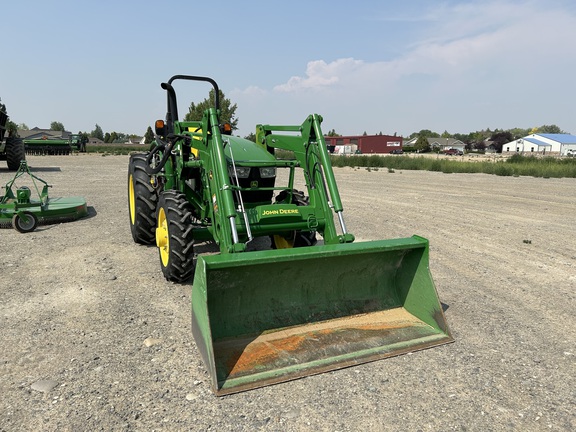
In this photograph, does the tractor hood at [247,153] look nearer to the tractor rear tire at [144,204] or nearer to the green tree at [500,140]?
the tractor rear tire at [144,204]

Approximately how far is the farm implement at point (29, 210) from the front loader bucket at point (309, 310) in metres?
4.90

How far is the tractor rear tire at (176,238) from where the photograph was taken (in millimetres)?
4301

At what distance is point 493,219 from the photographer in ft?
30.8

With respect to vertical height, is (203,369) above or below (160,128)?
below

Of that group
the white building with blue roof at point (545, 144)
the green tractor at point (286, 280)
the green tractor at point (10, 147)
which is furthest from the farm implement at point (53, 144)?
the white building with blue roof at point (545, 144)

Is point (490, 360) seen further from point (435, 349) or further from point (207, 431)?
point (207, 431)

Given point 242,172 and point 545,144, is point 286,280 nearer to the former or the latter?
point 242,172

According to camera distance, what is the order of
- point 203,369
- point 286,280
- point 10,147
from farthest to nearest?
point 10,147 < point 286,280 < point 203,369

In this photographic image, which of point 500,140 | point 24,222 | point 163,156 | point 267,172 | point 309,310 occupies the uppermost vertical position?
point 500,140

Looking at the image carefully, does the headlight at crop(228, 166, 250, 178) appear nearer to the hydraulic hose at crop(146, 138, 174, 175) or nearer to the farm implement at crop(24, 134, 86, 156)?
the hydraulic hose at crop(146, 138, 174, 175)

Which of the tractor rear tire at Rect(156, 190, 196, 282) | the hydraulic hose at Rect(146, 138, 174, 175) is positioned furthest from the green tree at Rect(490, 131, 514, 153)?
the tractor rear tire at Rect(156, 190, 196, 282)

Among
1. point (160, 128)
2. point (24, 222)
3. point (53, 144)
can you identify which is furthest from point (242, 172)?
point (53, 144)

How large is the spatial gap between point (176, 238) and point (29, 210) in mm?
4217

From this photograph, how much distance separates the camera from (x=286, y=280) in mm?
3674
